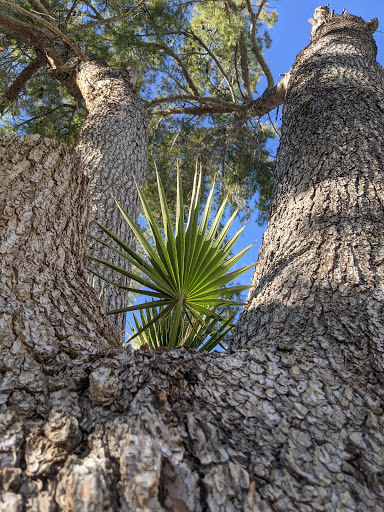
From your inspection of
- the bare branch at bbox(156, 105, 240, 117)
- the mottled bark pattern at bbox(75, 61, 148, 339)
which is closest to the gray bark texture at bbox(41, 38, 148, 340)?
the mottled bark pattern at bbox(75, 61, 148, 339)

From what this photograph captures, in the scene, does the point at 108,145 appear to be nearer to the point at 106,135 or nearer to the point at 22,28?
the point at 106,135

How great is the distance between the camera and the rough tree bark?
251cm

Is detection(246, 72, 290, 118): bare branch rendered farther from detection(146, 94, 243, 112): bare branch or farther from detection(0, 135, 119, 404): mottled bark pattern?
detection(0, 135, 119, 404): mottled bark pattern

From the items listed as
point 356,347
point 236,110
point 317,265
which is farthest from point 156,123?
point 356,347

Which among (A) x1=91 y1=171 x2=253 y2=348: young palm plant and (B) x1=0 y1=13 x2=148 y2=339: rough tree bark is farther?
(B) x1=0 y1=13 x2=148 y2=339: rough tree bark

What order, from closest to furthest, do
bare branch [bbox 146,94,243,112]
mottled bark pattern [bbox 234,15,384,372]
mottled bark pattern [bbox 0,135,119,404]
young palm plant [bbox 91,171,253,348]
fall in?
mottled bark pattern [bbox 0,135,119,404], mottled bark pattern [bbox 234,15,384,372], young palm plant [bbox 91,171,253,348], bare branch [bbox 146,94,243,112]


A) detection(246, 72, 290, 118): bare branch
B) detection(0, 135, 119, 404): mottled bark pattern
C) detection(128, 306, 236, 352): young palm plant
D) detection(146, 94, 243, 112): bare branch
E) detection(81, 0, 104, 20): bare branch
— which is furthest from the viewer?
detection(81, 0, 104, 20): bare branch

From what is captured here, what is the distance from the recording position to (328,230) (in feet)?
5.19

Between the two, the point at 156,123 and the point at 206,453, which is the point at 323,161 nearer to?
the point at 206,453

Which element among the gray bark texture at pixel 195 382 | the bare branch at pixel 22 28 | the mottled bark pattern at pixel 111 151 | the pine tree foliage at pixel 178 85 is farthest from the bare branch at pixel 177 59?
the gray bark texture at pixel 195 382

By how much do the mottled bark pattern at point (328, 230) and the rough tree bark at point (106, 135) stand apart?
2.77ft

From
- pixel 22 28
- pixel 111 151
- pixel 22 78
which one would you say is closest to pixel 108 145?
pixel 111 151

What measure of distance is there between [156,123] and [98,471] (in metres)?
5.12

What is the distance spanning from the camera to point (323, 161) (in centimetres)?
198
